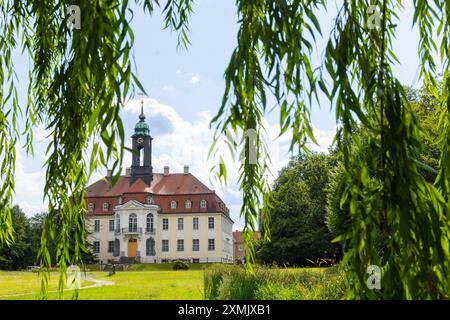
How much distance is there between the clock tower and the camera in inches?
1629

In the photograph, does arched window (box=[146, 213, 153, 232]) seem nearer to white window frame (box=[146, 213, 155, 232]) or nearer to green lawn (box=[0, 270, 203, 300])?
white window frame (box=[146, 213, 155, 232])

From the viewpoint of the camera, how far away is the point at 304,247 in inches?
1110

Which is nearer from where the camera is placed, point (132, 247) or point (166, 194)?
point (132, 247)

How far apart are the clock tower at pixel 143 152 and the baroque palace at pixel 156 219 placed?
0.09m

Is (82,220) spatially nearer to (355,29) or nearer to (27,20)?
(27,20)

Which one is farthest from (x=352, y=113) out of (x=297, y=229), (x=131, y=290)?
(x=297, y=229)

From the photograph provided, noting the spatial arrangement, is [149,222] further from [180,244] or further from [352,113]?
[352,113]

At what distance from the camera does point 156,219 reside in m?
45.2

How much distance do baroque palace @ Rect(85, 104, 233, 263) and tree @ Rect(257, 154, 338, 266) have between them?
50.9 ft

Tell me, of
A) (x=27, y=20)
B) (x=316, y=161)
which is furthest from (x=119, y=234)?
(x=27, y=20)

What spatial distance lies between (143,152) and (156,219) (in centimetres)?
675

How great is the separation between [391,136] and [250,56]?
0.65 metres

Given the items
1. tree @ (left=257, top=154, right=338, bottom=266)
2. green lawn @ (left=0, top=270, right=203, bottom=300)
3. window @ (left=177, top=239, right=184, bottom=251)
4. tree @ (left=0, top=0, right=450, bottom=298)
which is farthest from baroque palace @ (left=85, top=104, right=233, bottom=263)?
tree @ (left=0, top=0, right=450, bottom=298)

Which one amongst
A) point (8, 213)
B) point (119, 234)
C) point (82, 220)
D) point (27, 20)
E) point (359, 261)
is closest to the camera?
point (359, 261)
